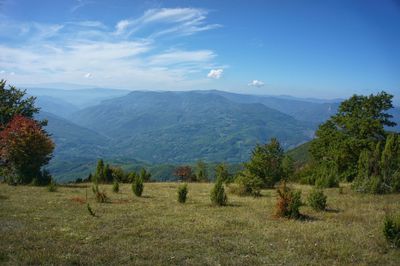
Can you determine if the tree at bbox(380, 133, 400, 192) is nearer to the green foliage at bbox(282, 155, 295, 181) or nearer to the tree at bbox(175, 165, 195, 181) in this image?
the green foliage at bbox(282, 155, 295, 181)

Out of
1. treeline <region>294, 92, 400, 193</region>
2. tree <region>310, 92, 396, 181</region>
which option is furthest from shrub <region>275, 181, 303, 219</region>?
tree <region>310, 92, 396, 181</region>

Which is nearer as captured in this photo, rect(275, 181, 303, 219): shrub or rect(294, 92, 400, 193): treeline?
rect(275, 181, 303, 219): shrub

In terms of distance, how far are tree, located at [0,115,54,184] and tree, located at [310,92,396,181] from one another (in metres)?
32.4

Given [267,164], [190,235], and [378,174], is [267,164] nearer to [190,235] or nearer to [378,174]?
[378,174]

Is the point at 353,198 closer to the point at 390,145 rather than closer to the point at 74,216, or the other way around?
the point at 390,145

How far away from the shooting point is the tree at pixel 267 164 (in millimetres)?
33125

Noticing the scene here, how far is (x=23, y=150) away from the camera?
1310 inches

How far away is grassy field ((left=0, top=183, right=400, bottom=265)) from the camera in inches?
427

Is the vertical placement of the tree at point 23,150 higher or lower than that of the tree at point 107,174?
higher

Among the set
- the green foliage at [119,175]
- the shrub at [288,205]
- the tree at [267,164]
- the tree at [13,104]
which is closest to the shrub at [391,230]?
the shrub at [288,205]

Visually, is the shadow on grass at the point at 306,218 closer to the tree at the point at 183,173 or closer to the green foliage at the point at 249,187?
the green foliage at the point at 249,187

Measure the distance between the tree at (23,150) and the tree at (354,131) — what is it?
32.4 metres

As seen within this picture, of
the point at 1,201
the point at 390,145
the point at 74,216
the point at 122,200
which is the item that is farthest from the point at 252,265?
the point at 390,145

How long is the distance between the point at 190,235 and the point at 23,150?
25.3 metres
